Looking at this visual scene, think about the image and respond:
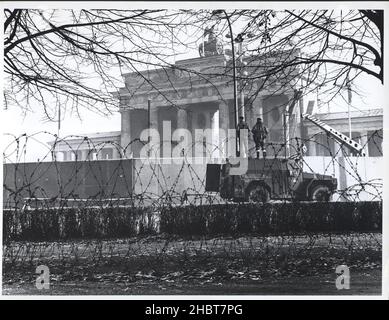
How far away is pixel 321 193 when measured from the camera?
6316mm

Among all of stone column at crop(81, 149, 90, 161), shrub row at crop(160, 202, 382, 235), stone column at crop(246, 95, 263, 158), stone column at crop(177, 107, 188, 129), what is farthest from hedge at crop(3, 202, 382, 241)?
stone column at crop(177, 107, 188, 129)

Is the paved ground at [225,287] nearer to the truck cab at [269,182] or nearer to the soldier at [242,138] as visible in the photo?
the truck cab at [269,182]

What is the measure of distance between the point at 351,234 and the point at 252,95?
2211 mm

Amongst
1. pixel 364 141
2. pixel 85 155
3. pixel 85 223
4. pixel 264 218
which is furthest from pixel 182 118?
pixel 364 141

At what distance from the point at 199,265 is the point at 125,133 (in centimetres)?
188

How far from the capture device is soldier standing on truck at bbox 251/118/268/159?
6.06 m

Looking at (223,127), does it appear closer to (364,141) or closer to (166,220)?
(166,220)

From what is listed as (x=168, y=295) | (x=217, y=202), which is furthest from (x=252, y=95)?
(x=168, y=295)

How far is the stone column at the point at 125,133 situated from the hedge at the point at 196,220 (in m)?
0.75

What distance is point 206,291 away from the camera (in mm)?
5488

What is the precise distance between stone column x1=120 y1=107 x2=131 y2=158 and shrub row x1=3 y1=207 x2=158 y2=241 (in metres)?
0.75

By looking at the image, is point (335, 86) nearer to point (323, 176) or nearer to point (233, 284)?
point (323, 176)

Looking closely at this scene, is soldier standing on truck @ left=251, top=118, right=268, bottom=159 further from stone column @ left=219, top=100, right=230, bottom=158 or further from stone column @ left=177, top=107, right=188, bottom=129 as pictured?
stone column @ left=177, top=107, right=188, bottom=129

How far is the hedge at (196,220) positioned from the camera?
19.9ft
